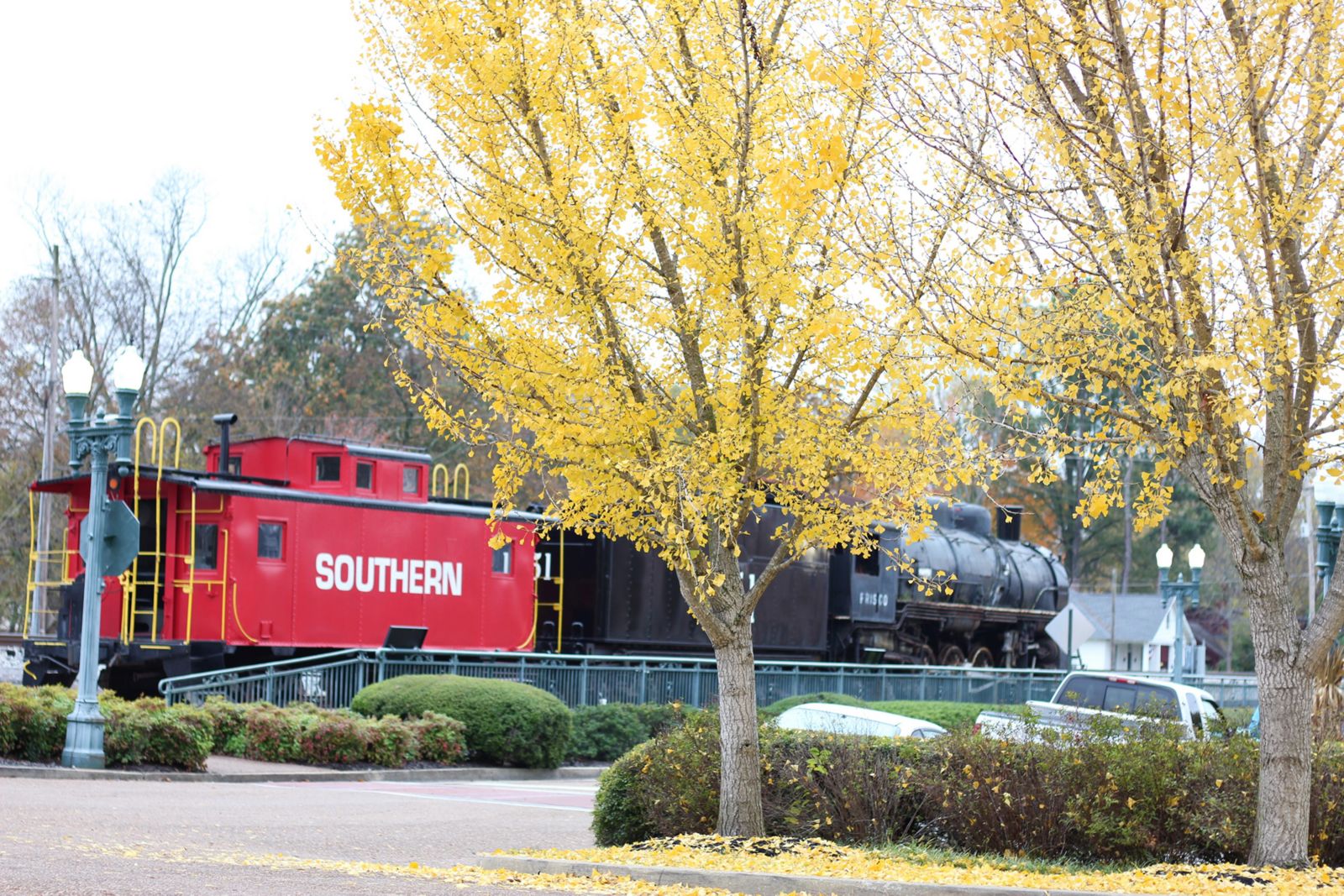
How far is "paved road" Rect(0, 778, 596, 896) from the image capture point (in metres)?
8.98

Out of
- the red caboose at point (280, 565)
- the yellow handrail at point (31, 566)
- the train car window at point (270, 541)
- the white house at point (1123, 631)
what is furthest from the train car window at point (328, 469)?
the white house at point (1123, 631)

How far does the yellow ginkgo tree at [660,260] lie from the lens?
35.3 feet

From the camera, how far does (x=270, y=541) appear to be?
2394cm

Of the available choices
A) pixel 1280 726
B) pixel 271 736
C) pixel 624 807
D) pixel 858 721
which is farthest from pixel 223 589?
pixel 1280 726

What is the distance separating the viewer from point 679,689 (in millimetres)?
27641

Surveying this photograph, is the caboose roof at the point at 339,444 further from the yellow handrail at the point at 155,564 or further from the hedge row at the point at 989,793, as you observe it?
the hedge row at the point at 989,793

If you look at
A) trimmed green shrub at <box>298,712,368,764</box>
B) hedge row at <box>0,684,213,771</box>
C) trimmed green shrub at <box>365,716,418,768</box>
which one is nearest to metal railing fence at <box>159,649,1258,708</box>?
trimmed green shrub at <box>298,712,368,764</box>

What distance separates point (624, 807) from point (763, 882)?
3.17 metres

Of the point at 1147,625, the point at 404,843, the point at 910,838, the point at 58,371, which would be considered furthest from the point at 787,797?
the point at 1147,625

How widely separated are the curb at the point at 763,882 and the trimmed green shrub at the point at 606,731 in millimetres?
14405

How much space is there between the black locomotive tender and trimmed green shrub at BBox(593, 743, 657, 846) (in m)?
10.7

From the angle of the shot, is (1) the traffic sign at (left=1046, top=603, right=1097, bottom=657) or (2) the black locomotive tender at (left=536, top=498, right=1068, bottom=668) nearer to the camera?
(1) the traffic sign at (left=1046, top=603, right=1097, bottom=657)

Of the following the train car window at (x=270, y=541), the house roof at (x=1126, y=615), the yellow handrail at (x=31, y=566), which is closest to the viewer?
the yellow handrail at (x=31, y=566)

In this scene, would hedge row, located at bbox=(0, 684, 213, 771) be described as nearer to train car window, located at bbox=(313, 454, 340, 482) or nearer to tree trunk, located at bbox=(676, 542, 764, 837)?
train car window, located at bbox=(313, 454, 340, 482)
